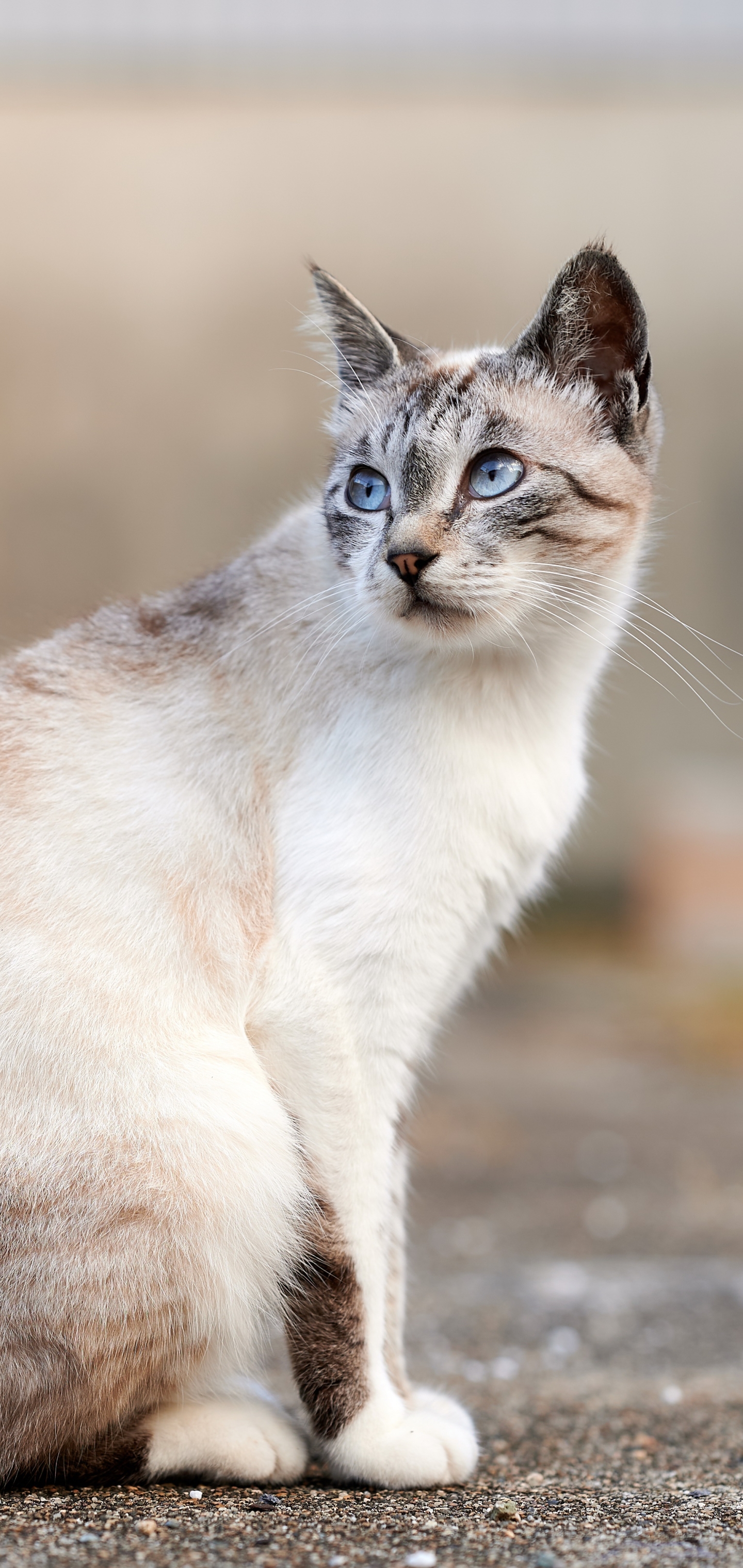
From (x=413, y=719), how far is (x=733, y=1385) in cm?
205

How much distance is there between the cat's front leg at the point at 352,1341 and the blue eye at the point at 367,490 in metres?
1.27

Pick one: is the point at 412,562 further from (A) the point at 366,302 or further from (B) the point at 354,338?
(A) the point at 366,302

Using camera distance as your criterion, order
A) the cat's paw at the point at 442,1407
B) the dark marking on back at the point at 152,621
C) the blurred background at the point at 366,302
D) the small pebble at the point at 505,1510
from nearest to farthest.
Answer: the small pebble at the point at 505,1510
the cat's paw at the point at 442,1407
the dark marking on back at the point at 152,621
the blurred background at the point at 366,302

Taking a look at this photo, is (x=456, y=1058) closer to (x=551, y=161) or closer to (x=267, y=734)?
(x=267, y=734)

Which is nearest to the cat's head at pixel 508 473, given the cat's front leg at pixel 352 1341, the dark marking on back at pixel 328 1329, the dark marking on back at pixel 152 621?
the dark marking on back at pixel 152 621

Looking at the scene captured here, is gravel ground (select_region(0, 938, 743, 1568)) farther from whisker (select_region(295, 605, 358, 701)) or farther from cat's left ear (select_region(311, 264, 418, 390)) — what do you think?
cat's left ear (select_region(311, 264, 418, 390))

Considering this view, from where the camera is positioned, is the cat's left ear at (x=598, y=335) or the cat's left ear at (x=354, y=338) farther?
the cat's left ear at (x=354, y=338)

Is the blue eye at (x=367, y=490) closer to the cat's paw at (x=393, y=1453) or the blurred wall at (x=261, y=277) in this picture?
the cat's paw at (x=393, y=1453)

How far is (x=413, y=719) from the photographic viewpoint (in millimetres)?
2658

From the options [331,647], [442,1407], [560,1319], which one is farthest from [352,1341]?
[560,1319]

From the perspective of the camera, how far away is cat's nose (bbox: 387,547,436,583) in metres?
2.53

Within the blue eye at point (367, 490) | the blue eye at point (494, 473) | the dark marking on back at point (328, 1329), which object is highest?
the blue eye at point (494, 473)

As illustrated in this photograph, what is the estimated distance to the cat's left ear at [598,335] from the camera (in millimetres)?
2656

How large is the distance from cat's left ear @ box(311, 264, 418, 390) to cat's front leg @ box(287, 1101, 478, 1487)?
1671 mm
